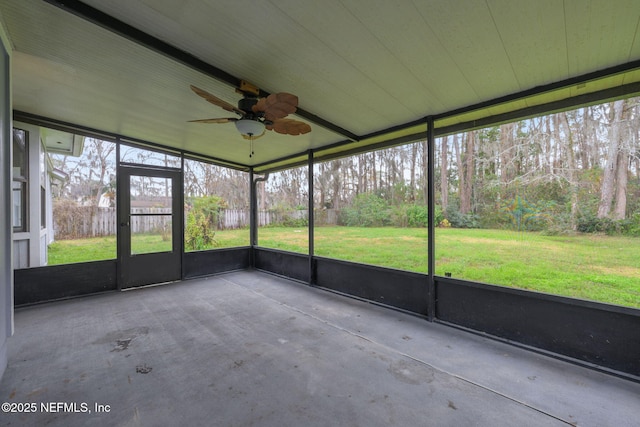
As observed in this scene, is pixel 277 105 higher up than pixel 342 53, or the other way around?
pixel 342 53

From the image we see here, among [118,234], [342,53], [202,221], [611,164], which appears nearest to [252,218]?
[202,221]

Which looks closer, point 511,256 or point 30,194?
point 511,256

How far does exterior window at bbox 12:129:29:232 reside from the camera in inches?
146

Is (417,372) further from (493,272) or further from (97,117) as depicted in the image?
(97,117)

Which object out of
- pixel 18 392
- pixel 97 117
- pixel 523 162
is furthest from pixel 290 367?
pixel 97 117

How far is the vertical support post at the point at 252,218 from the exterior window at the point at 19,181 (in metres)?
3.65

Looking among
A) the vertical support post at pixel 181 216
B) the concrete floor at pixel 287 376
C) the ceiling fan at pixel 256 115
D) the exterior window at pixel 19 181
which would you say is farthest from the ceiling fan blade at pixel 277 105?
the exterior window at pixel 19 181

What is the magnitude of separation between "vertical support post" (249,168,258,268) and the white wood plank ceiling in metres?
3.02

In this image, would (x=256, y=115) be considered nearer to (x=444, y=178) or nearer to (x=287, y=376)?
(x=287, y=376)

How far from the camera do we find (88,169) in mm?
4438

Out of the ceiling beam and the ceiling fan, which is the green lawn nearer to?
the ceiling fan

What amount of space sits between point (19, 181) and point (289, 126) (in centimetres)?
413

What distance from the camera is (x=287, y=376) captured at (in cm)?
215

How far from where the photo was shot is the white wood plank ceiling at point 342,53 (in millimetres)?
1645
